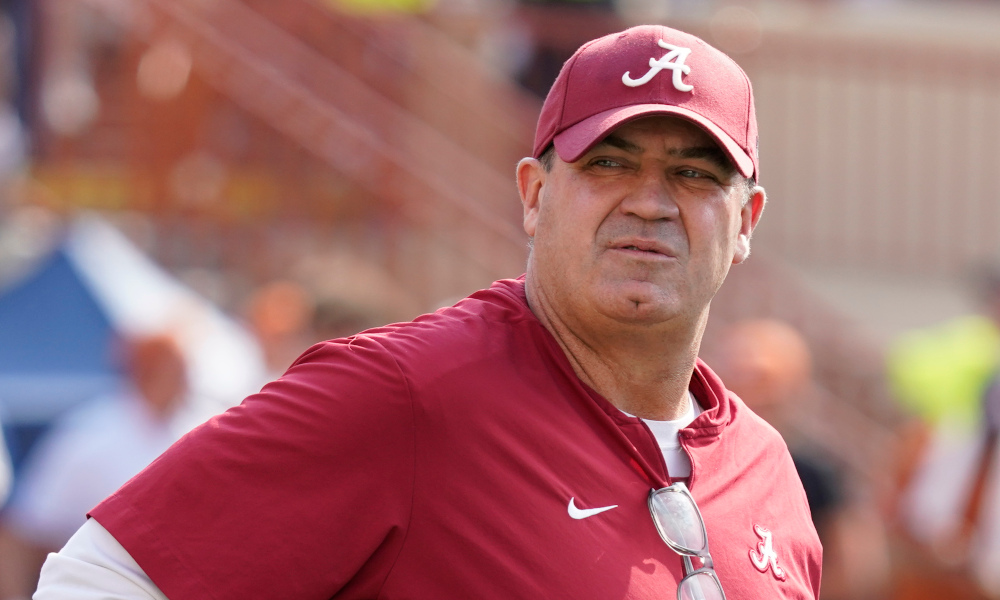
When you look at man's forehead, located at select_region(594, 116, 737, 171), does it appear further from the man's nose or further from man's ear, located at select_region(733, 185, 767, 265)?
man's ear, located at select_region(733, 185, 767, 265)

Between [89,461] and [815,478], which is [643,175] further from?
[89,461]

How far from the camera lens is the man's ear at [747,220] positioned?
2.57 metres

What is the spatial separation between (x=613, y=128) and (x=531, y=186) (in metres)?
0.33

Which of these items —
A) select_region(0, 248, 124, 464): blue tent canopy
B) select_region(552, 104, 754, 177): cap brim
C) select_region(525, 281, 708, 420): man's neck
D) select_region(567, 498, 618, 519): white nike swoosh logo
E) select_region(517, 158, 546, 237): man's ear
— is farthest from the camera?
select_region(0, 248, 124, 464): blue tent canopy

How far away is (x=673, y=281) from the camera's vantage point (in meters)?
2.35

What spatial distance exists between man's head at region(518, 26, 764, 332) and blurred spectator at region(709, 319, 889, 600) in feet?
9.96

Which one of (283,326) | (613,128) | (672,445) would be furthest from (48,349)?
(613,128)

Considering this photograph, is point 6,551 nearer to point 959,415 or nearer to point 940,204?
point 959,415

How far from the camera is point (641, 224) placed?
2.34 m

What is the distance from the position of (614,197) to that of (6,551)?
13.3ft

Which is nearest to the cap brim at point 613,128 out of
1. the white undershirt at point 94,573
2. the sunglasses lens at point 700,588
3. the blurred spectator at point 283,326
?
the sunglasses lens at point 700,588

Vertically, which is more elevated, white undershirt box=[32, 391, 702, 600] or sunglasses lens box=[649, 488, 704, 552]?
white undershirt box=[32, 391, 702, 600]

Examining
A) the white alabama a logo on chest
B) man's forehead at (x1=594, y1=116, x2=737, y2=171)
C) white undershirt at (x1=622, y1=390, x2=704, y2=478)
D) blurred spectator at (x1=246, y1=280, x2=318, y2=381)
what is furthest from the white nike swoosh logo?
blurred spectator at (x1=246, y1=280, x2=318, y2=381)

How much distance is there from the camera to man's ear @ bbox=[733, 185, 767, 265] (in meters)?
2.57
